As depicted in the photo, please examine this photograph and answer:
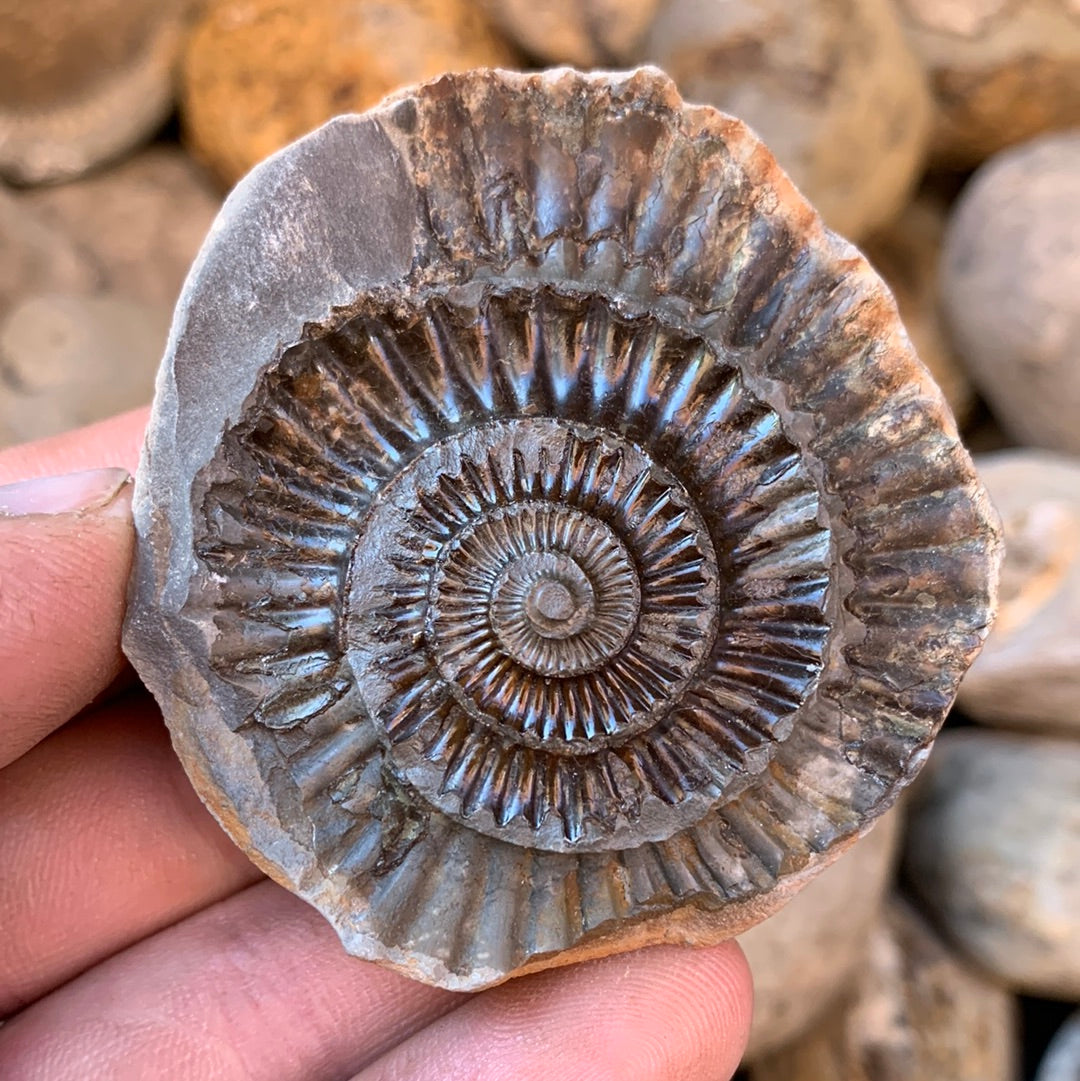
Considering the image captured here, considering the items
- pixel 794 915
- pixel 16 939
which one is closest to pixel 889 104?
pixel 794 915

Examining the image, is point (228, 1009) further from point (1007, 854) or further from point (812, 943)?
point (1007, 854)

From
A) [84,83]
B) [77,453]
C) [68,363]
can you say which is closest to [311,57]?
[84,83]

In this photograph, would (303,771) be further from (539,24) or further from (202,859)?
(539,24)

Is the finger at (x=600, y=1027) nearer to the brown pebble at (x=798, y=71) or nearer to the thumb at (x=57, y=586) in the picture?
the thumb at (x=57, y=586)

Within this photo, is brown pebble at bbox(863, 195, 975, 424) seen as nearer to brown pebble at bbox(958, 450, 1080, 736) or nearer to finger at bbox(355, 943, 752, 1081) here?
brown pebble at bbox(958, 450, 1080, 736)

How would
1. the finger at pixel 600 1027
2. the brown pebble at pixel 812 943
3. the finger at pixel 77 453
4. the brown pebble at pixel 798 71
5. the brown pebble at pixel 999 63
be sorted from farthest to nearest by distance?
the brown pebble at pixel 999 63 < the brown pebble at pixel 798 71 < the brown pebble at pixel 812 943 < the finger at pixel 77 453 < the finger at pixel 600 1027

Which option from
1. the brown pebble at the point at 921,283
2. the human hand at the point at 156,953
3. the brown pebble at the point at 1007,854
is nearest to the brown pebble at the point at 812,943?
the brown pebble at the point at 1007,854
